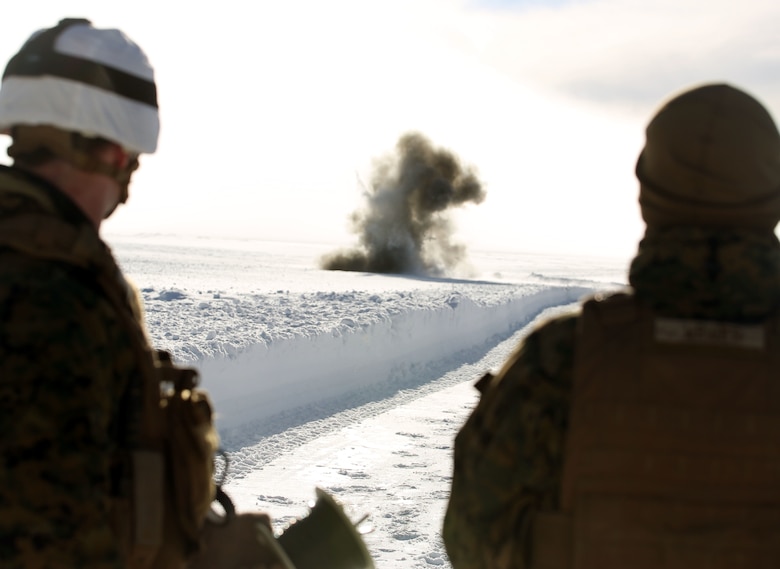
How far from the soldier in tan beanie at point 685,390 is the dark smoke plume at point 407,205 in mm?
38263

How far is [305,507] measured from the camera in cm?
552

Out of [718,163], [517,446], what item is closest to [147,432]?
[517,446]

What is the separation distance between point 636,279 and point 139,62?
1189mm

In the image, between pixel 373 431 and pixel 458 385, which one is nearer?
pixel 373 431

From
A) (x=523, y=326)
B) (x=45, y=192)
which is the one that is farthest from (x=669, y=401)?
(x=523, y=326)

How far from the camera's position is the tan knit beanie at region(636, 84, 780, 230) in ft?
6.24

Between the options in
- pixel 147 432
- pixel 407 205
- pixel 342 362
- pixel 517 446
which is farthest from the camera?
pixel 407 205

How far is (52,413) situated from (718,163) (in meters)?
1.40

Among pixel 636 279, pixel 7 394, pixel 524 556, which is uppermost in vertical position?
pixel 636 279

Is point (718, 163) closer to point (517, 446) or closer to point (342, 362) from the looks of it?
point (517, 446)

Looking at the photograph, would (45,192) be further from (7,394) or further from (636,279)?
(636,279)

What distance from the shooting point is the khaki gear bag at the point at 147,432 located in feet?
5.74

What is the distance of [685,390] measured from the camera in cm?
190

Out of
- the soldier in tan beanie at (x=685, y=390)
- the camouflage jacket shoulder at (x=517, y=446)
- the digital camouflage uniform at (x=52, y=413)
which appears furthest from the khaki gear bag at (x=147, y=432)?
the soldier in tan beanie at (x=685, y=390)
